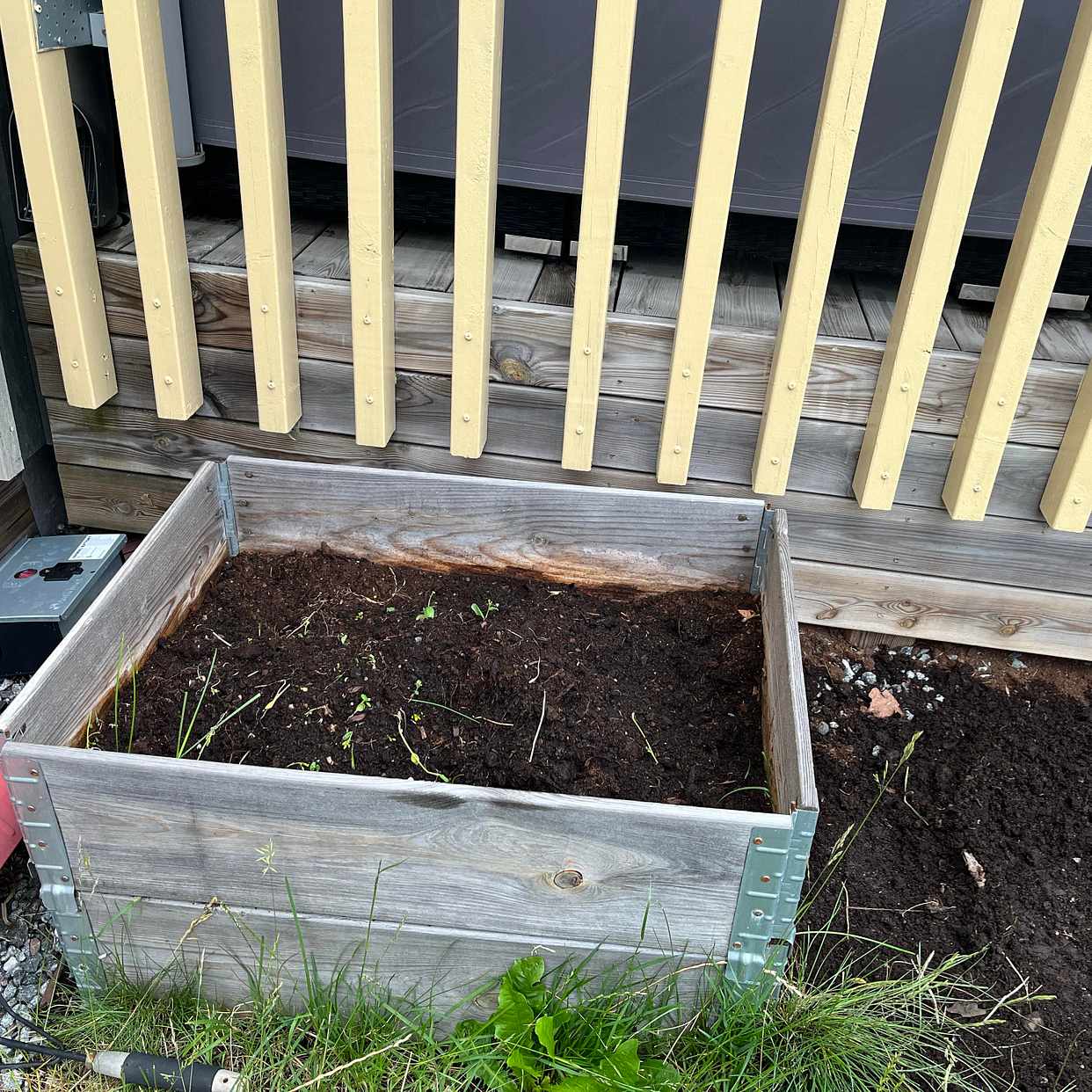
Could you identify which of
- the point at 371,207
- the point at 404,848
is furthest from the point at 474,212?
the point at 404,848

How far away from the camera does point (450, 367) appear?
2.25 m

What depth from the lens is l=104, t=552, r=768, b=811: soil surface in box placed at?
1796 mm

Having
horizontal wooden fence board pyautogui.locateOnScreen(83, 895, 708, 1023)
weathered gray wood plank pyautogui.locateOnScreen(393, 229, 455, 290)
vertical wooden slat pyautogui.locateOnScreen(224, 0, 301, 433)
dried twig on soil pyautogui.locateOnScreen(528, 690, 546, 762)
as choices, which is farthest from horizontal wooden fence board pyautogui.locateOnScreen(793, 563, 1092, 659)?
vertical wooden slat pyautogui.locateOnScreen(224, 0, 301, 433)

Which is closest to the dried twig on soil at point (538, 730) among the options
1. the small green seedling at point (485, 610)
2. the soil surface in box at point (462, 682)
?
the soil surface in box at point (462, 682)

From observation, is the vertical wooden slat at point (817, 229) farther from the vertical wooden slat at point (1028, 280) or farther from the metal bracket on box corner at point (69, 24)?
the metal bracket on box corner at point (69, 24)

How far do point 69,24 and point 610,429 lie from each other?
136 cm

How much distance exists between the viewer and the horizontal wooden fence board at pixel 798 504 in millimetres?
2307

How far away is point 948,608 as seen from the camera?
7.92ft

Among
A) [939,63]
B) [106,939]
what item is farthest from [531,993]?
[939,63]

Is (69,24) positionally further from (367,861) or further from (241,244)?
(367,861)

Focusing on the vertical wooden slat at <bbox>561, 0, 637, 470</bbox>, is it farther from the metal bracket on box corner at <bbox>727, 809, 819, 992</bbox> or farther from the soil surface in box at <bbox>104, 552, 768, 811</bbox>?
the metal bracket on box corner at <bbox>727, 809, 819, 992</bbox>

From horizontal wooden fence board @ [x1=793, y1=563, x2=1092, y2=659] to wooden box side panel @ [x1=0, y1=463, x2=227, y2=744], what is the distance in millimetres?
1334

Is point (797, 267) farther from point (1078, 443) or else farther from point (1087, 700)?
point (1087, 700)

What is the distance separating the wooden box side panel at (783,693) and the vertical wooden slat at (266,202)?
1.11 metres
